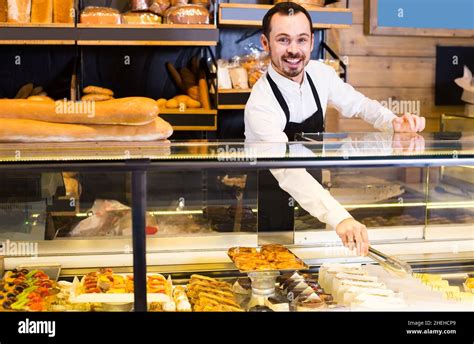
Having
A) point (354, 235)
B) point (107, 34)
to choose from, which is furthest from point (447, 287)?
point (107, 34)

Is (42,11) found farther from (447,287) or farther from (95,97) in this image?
(447,287)

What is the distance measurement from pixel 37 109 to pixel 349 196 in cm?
117

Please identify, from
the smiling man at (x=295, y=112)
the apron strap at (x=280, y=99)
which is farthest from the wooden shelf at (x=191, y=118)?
the apron strap at (x=280, y=99)

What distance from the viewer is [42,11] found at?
3.53 metres

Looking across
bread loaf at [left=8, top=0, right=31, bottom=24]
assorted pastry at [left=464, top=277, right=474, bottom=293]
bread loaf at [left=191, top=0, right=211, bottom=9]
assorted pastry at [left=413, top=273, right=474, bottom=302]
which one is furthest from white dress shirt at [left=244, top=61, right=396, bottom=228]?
bread loaf at [left=8, top=0, right=31, bottom=24]

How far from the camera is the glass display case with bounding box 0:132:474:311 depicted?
150 cm

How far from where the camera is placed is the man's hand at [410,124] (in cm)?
222

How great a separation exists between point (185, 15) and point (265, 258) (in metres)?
2.10

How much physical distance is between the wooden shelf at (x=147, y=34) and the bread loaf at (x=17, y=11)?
1.06 ft

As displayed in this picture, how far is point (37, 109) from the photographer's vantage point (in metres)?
1.61

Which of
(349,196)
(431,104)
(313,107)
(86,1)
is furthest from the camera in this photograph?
(431,104)

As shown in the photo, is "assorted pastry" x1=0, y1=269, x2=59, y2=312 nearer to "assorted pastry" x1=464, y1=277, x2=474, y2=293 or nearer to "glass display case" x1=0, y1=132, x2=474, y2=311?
"glass display case" x1=0, y1=132, x2=474, y2=311

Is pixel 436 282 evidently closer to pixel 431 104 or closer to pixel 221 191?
pixel 221 191
